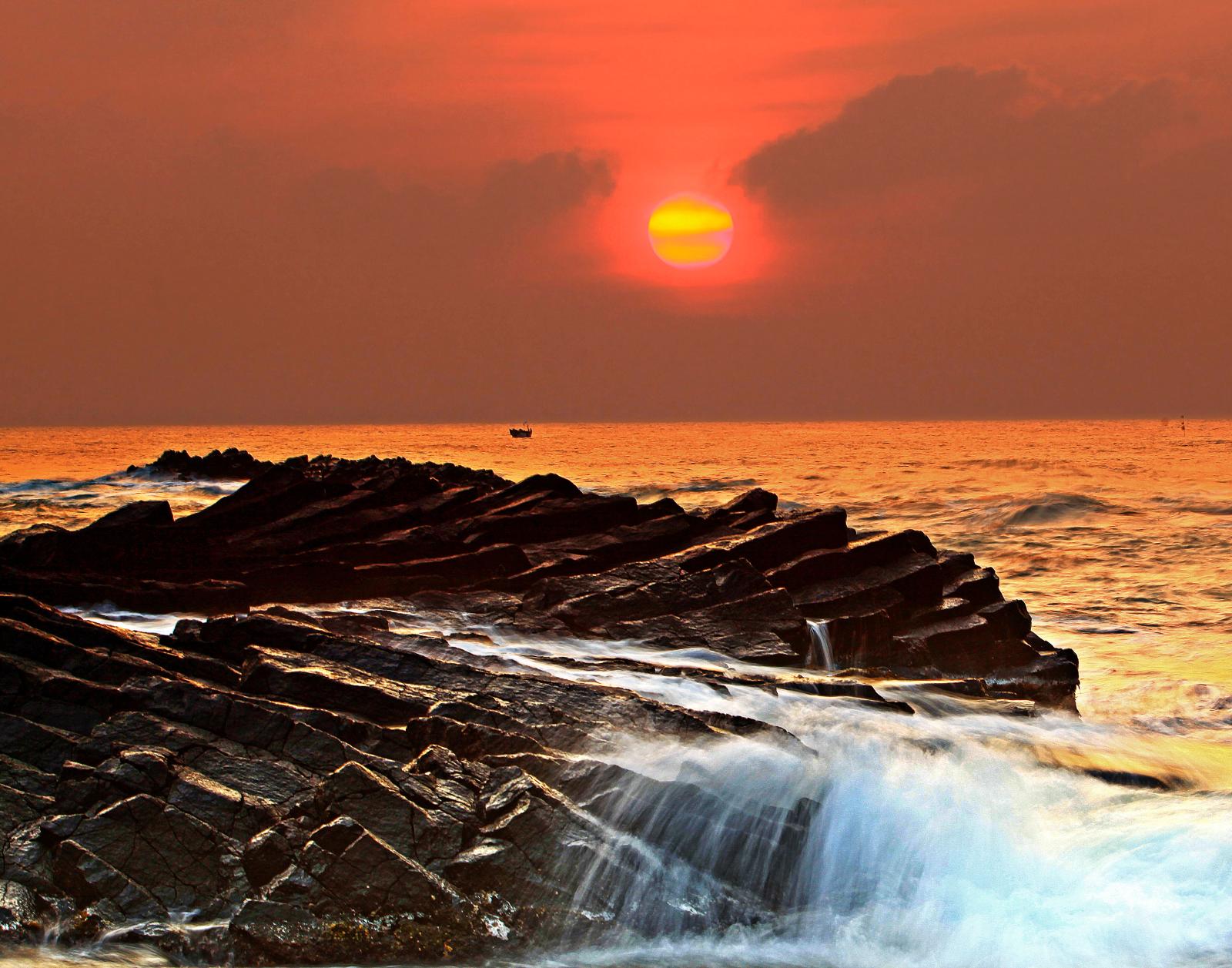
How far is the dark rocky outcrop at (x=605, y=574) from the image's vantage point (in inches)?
603

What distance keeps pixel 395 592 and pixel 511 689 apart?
6592 mm

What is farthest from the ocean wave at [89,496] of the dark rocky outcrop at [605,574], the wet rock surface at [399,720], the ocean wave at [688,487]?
the wet rock surface at [399,720]

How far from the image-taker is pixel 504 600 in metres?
15.9

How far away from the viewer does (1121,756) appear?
13102 mm

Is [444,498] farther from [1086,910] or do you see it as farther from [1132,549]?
[1132,549]

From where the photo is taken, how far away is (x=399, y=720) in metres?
10.1

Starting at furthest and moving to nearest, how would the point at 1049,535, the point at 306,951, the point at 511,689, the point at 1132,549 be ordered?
the point at 1049,535 < the point at 1132,549 < the point at 511,689 < the point at 306,951

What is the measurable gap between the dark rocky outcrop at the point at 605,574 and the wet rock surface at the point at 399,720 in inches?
2.1

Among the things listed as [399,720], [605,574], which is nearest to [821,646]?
[605,574]

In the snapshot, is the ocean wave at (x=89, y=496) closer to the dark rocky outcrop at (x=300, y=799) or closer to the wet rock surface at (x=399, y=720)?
the wet rock surface at (x=399, y=720)

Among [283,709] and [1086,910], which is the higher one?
[283,709]

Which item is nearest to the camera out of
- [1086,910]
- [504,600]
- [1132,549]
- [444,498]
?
[1086,910]

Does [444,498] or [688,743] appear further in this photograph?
[444,498]

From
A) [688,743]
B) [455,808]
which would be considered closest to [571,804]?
[455,808]
